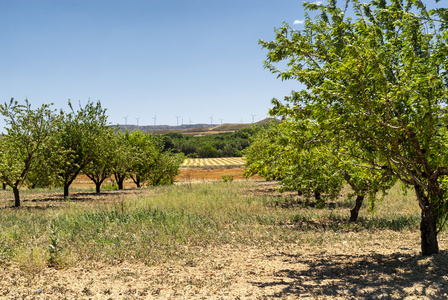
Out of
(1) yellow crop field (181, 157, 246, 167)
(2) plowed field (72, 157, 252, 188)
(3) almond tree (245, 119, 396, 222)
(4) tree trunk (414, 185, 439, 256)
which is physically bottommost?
(2) plowed field (72, 157, 252, 188)

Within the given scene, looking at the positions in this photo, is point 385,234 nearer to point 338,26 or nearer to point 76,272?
point 338,26

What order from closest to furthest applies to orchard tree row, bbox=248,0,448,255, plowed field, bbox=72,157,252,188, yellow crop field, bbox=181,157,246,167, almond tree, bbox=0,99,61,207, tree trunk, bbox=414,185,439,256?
orchard tree row, bbox=248,0,448,255 → tree trunk, bbox=414,185,439,256 → almond tree, bbox=0,99,61,207 → plowed field, bbox=72,157,252,188 → yellow crop field, bbox=181,157,246,167

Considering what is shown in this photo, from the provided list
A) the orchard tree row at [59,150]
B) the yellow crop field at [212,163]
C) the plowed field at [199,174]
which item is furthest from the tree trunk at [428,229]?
the yellow crop field at [212,163]

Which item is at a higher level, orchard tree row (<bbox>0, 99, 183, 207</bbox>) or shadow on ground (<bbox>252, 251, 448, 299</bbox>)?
orchard tree row (<bbox>0, 99, 183, 207</bbox>)

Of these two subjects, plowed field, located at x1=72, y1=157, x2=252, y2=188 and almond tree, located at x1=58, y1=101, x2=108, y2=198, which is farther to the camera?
plowed field, located at x1=72, y1=157, x2=252, y2=188

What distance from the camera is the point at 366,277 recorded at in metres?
6.71

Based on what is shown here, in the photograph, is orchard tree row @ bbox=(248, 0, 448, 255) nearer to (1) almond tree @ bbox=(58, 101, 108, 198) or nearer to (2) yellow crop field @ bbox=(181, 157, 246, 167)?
(1) almond tree @ bbox=(58, 101, 108, 198)

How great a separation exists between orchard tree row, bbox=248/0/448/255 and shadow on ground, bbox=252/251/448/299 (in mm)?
852

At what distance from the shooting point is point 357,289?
604 centimetres

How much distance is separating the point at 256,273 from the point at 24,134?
53.1ft

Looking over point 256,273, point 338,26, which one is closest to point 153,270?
point 256,273

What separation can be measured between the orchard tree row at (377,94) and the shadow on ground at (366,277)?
2.80 ft

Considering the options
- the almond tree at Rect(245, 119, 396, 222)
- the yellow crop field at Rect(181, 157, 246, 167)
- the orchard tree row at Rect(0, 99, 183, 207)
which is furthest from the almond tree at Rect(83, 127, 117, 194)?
the yellow crop field at Rect(181, 157, 246, 167)

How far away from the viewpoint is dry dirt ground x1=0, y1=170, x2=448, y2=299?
595 centimetres
